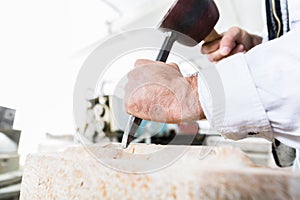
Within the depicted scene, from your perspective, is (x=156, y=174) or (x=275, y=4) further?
(x=275, y=4)

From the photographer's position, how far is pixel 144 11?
6.75 feet

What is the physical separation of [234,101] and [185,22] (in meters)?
0.27

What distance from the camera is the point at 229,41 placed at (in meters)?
0.62

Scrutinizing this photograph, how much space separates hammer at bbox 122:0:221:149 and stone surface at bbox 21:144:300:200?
147 millimetres

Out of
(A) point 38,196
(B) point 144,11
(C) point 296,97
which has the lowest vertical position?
(A) point 38,196

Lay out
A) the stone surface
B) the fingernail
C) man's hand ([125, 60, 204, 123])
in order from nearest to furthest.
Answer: the stone surface < man's hand ([125, 60, 204, 123]) < the fingernail

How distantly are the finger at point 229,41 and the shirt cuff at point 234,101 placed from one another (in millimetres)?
348

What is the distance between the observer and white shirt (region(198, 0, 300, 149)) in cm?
24

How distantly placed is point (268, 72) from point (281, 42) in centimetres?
4

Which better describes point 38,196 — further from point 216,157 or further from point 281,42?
point 281,42

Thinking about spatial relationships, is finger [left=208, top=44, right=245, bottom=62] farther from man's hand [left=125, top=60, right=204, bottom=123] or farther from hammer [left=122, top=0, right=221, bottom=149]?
man's hand [left=125, top=60, right=204, bottom=123]

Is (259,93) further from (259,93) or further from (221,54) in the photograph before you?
(221,54)

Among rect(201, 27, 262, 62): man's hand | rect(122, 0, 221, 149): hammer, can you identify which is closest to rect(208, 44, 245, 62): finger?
rect(201, 27, 262, 62): man's hand

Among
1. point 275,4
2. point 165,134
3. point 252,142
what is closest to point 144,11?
point 165,134
